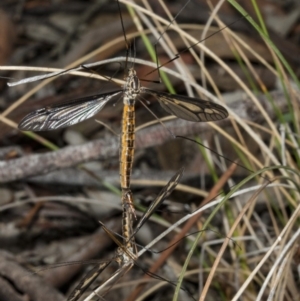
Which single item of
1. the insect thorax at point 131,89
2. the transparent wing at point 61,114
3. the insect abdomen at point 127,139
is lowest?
the insect abdomen at point 127,139

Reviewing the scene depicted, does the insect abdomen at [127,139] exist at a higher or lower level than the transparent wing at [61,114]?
lower

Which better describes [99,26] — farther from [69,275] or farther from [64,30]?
[69,275]

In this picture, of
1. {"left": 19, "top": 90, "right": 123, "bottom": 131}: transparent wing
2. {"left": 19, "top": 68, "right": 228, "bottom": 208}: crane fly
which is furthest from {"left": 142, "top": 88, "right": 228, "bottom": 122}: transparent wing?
{"left": 19, "top": 90, "right": 123, "bottom": 131}: transparent wing

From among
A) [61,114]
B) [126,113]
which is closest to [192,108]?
[126,113]

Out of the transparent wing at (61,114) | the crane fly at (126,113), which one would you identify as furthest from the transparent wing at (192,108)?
the transparent wing at (61,114)

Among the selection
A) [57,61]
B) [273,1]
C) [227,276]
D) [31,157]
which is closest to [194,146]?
[227,276]

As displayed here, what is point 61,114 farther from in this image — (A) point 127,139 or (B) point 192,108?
Result: (B) point 192,108

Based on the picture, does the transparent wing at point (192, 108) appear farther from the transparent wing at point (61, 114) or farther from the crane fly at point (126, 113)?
the transparent wing at point (61, 114)
